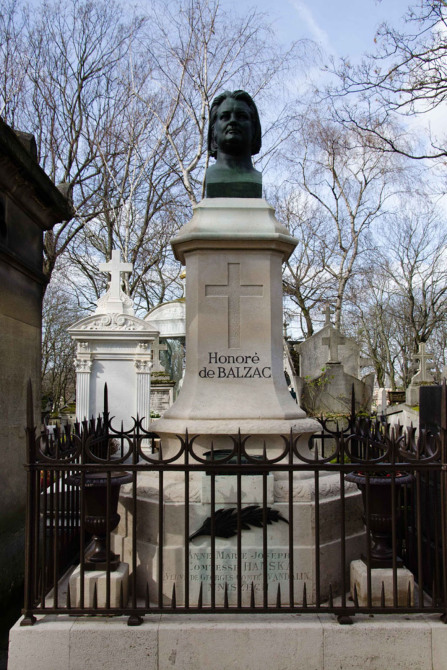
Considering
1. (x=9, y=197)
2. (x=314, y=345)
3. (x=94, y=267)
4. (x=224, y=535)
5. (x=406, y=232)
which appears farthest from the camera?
(x=406, y=232)

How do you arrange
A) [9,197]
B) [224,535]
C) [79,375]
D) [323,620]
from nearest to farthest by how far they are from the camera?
[323,620] < [224,535] < [9,197] < [79,375]

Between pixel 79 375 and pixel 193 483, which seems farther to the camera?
pixel 79 375

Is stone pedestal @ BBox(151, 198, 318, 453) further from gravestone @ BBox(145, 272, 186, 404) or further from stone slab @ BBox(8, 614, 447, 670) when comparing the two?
gravestone @ BBox(145, 272, 186, 404)

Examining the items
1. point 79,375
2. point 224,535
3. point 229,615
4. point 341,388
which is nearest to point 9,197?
point 224,535

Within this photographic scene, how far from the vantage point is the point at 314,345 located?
70.6 feet

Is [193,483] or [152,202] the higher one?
[152,202]

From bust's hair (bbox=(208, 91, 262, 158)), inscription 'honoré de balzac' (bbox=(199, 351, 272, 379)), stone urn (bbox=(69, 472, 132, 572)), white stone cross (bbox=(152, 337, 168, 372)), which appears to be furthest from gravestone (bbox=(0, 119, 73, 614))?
white stone cross (bbox=(152, 337, 168, 372))

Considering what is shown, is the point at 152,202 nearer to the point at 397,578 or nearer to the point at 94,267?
the point at 94,267

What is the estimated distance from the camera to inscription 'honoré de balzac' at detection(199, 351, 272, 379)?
456 cm

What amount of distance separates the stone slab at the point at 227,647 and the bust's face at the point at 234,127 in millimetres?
3808

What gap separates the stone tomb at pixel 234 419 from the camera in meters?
3.82

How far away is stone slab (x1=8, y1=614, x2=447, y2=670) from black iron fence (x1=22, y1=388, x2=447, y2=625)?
0.10m

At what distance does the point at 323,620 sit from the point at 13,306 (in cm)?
368

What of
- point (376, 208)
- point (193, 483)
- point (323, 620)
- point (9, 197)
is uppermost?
point (376, 208)
